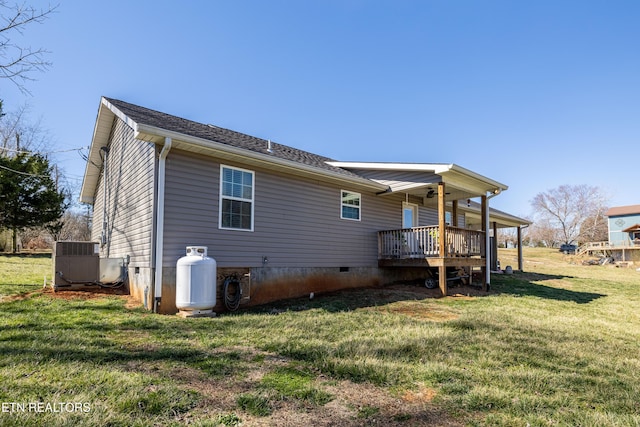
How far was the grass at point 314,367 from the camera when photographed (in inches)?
109

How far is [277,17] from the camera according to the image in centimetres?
1111

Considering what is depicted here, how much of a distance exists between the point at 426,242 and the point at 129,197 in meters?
7.74

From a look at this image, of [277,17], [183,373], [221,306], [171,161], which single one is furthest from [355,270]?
[277,17]

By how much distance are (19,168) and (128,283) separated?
51.0 feet

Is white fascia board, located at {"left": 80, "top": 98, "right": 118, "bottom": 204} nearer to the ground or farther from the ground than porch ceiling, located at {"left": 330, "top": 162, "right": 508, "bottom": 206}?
farther from the ground

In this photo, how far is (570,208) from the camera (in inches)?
1924

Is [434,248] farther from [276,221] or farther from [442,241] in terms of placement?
[276,221]

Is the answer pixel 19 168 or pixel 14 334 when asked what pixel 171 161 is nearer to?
pixel 14 334

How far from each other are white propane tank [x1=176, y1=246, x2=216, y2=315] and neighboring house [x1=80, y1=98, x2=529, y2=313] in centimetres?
57

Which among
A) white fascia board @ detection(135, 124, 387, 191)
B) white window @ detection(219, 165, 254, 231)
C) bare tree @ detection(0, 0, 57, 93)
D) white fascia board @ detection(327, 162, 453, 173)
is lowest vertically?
white window @ detection(219, 165, 254, 231)

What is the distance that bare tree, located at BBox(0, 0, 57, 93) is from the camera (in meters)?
7.12

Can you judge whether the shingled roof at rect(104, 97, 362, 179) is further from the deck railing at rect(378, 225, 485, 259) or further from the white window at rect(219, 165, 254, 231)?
the deck railing at rect(378, 225, 485, 259)

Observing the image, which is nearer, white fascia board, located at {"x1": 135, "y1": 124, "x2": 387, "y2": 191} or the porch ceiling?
white fascia board, located at {"x1": 135, "y1": 124, "x2": 387, "y2": 191}

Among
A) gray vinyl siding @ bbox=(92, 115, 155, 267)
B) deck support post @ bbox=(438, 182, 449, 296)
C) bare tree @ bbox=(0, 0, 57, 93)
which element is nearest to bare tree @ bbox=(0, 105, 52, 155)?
gray vinyl siding @ bbox=(92, 115, 155, 267)
